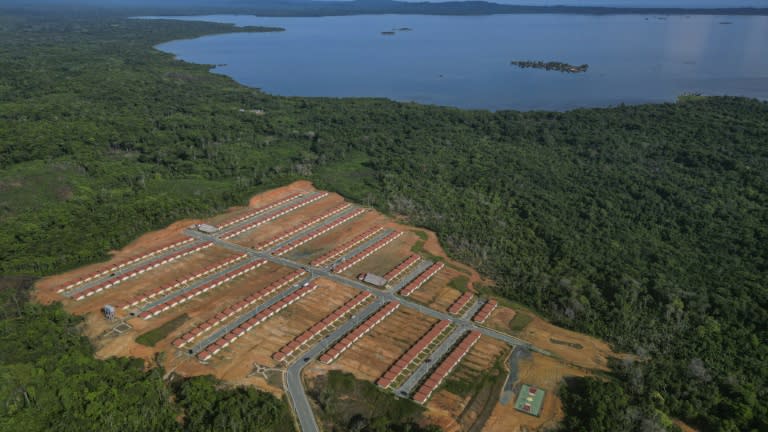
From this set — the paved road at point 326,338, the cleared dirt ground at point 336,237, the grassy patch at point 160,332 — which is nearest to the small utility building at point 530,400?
the paved road at point 326,338

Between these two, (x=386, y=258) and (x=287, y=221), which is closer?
(x=386, y=258)

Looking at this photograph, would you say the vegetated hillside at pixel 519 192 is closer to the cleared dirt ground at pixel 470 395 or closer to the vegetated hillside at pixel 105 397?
the vegetated hillside at pixel 105 397

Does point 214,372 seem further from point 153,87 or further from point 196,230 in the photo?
point 153,87

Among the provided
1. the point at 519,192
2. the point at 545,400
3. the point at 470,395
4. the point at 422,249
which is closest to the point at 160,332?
the point at 470,395

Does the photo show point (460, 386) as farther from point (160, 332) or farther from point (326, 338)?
point (160, 332)

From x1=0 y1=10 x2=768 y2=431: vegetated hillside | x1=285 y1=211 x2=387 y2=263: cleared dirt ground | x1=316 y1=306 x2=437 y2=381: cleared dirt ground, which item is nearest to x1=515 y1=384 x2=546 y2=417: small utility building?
x1=0 y1=10 x2=768 y2=431: vegetated hillside

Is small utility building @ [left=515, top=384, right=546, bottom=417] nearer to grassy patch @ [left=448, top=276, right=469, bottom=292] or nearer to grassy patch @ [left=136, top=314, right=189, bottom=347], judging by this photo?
grassy patch @ [left=448, top=276, right=469, bottom=292]
